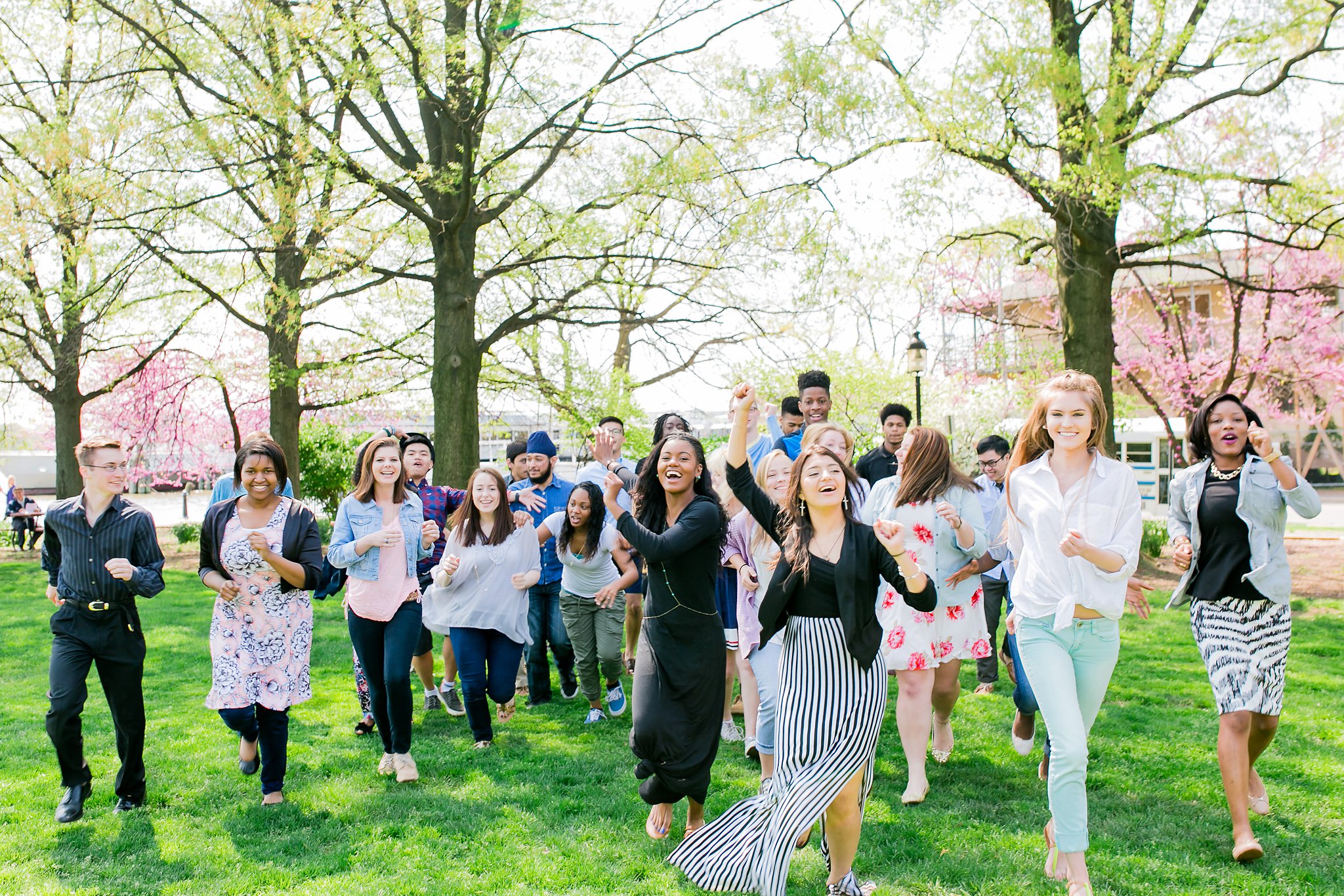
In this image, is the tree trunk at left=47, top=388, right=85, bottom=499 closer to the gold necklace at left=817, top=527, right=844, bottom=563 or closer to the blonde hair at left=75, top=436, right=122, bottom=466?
the blonde hair at left=75, top=436, right=122, bottom=466

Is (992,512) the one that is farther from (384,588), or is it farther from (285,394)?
(285,394)

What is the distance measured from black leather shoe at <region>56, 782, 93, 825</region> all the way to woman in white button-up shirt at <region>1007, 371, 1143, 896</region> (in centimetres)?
473

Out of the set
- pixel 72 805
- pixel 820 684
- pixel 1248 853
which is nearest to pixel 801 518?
pixel 820 684

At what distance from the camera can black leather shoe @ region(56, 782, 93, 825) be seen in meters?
4.73

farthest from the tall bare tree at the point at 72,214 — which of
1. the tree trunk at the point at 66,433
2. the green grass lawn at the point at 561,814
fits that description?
the green grass lawn at the point at 561,814

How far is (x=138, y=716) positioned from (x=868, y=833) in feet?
12.7

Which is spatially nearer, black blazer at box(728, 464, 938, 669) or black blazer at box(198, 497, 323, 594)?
black blazer at box(728, 464, 938, 669)

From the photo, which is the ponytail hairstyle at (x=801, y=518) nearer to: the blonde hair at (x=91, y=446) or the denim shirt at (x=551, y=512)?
the denim shirt at (x=551, y=512)

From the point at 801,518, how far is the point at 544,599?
3.78 meters

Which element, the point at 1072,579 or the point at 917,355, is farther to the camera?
the point at 917,355

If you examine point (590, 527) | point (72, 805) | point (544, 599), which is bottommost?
point (72, 805)

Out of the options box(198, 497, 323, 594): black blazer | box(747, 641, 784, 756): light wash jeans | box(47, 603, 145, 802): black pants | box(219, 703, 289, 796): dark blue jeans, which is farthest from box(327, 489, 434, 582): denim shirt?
box(747, 641, 784, 756): light wash jeans

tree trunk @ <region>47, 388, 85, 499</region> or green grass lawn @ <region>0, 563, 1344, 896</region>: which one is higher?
tree trunk @ <region>47, 388, 85, 499</region>

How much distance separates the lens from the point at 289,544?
497 centimetres
